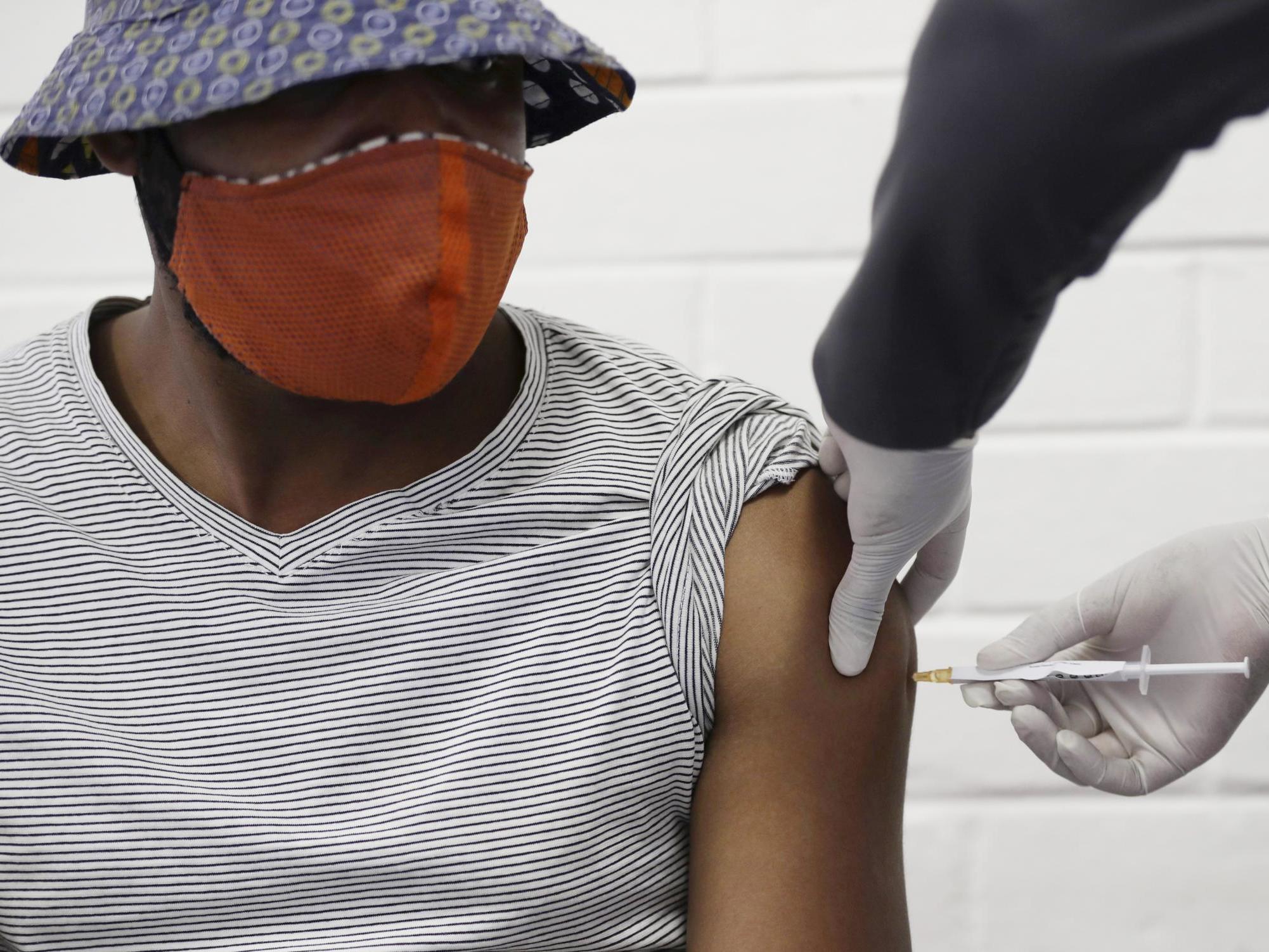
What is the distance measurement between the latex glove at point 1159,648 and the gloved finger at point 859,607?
0.40ft

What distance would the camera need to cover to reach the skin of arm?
2.92 ft

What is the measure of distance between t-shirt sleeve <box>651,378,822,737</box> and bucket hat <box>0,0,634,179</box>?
0.30 metres

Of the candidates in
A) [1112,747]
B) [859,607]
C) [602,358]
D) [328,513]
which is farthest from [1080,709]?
[328,513]

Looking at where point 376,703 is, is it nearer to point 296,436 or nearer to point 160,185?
point 296,436

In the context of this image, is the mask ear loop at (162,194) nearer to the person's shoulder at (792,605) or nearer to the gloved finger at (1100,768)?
the person's shoulder at (792,605)

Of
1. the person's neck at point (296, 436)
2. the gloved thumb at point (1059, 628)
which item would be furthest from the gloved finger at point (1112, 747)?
the person's neck at point (296, 436)

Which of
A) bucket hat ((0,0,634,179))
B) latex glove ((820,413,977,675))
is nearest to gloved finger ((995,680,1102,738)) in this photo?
latex glove ((820,413,977,675))

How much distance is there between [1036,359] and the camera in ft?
5.10

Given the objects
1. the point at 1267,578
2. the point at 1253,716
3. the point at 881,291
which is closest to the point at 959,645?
the point at 1253,716

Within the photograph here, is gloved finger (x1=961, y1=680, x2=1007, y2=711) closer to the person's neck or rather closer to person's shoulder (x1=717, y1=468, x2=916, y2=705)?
person's shoulder (x1=717, y1=468, x2=916, y2=705)

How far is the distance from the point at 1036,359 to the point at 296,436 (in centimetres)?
96

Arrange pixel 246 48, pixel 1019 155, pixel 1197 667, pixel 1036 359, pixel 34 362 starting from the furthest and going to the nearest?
pixel 1036 359
pixel 34 362
pixel 1197 667
pixel 246 48
pixel 1019 155

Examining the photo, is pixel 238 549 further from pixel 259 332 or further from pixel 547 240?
pixel 547 240

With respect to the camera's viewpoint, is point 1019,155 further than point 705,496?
No
